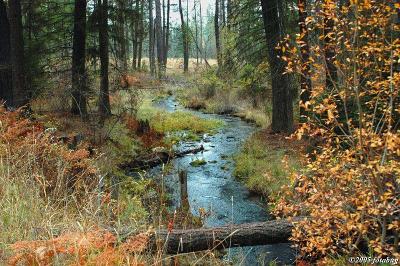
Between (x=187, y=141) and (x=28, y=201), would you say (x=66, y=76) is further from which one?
(x=28, y=201)

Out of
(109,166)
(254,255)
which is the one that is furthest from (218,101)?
(254,255)

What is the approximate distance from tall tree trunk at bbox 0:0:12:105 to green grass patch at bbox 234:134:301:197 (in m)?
6.89

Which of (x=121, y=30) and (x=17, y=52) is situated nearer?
(x=17, y=52)

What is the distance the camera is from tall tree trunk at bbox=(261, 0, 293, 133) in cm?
1232

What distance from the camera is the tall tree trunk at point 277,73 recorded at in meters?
12.3

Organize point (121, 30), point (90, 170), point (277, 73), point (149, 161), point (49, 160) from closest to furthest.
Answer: point (90, 170) → point (49, 160) → point (149, 161) → point (277, 73) → point (121, 30)

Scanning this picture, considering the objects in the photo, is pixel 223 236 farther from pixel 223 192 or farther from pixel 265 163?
pixel 265 163

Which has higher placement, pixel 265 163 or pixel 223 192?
pixel 265 163

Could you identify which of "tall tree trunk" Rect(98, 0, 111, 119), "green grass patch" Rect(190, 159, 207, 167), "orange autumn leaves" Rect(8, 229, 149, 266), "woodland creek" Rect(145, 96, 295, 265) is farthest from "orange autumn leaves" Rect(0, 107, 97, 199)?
"tall tree trunk" Rect(98, 0, 111, 119)

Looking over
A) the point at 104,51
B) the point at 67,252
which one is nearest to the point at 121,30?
the point at 104,51

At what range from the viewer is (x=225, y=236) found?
179 inches

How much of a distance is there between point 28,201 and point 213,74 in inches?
837

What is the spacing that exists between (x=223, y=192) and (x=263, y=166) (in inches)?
54.7

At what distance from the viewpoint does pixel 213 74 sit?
24828mm
